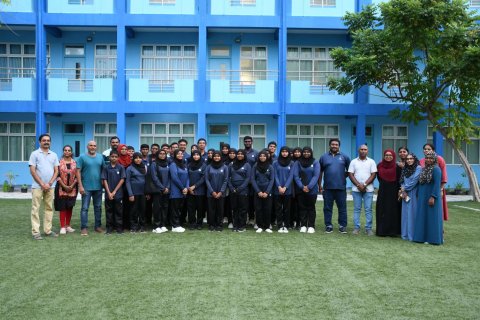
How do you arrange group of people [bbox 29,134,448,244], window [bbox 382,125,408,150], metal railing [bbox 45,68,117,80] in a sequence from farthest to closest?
window [bbox 382,125,408,150] < metal railing [bbox 45,68,117,80] < group of people [bbox 29,134,448,244]

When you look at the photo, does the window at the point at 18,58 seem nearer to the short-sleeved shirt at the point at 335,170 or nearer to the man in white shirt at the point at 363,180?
the short-sleeved shirt at the point at 335,170

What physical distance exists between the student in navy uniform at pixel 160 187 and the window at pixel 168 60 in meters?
11.0

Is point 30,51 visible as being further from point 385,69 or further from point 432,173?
point 432,173

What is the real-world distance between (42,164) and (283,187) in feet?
14.1

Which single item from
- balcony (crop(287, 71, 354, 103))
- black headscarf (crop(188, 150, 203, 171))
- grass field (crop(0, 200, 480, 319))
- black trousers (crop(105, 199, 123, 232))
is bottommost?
grass field (crop(0, 200, 480, 319))

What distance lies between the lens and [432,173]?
8492 mm

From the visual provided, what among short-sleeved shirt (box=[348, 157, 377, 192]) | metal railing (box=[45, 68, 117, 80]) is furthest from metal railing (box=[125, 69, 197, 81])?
short-sleeved shirt (box=[348, 157, 377, 192])

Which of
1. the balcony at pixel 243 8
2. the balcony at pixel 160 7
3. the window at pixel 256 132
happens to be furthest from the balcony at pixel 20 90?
the window at pixel 256 132

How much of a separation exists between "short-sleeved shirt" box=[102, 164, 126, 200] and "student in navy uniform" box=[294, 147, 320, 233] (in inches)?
126

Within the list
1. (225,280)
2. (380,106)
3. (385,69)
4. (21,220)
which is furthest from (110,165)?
(380,106)

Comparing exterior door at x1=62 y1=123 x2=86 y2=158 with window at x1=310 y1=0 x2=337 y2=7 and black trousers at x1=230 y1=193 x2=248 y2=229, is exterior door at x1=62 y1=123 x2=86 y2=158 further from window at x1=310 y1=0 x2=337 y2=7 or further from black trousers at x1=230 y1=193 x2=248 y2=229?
black trousers at x1=230 y1=193 x2=248 y2=229

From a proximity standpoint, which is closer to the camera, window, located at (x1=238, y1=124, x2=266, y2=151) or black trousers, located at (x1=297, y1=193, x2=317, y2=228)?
black trousers, located at (x1=297, y1=193, x2=317, y2=228)

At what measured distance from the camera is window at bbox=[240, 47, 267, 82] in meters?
20.1

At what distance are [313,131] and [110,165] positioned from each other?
1256cm
